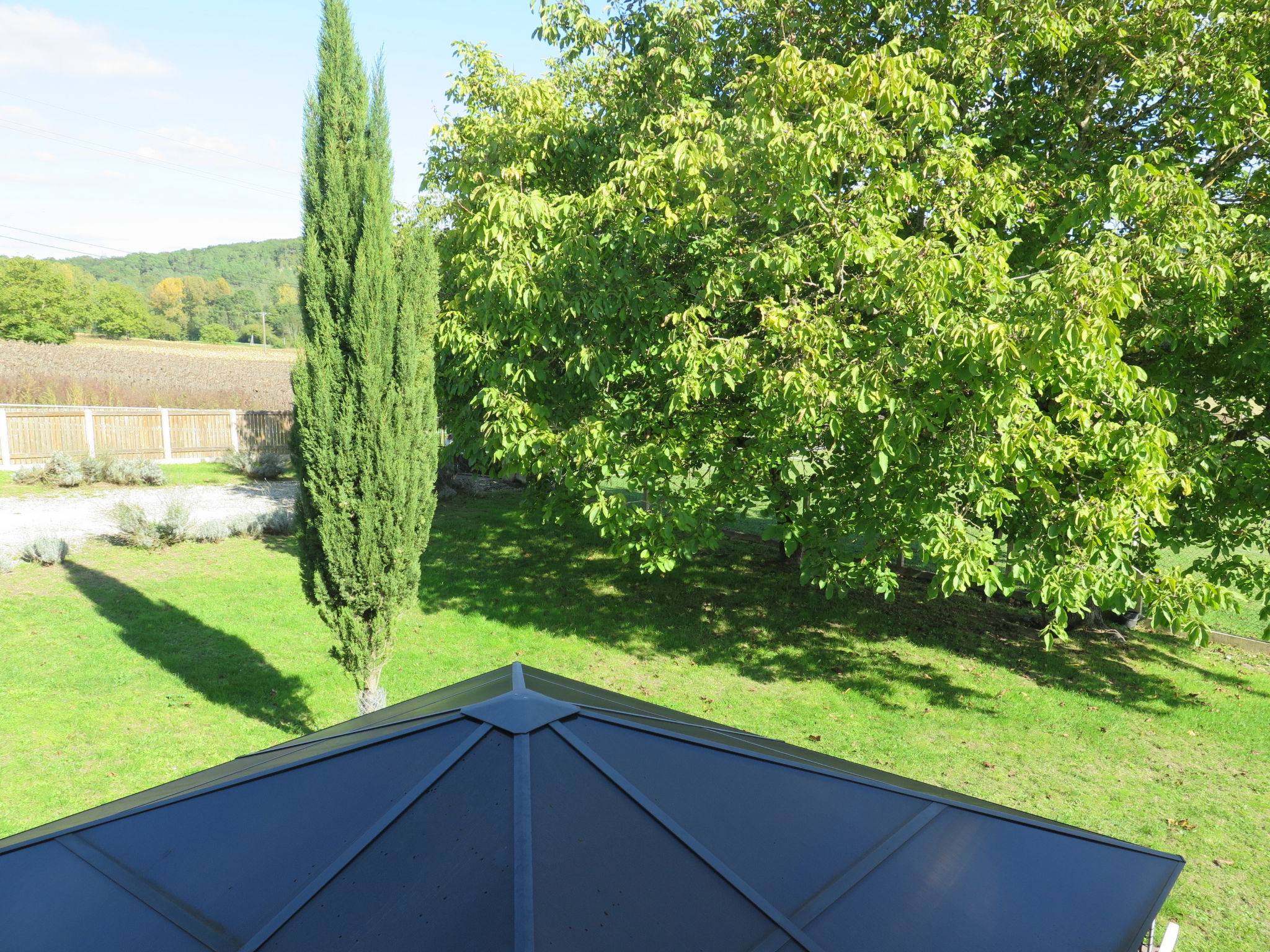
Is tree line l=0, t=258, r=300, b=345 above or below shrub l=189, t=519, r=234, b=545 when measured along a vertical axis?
above

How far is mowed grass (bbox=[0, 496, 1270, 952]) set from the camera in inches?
256

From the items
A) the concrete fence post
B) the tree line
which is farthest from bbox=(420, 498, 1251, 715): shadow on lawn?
the tree line

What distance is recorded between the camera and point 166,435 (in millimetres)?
23938

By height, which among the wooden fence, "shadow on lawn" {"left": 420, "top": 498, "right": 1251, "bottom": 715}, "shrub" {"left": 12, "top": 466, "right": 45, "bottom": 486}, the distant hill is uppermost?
the distant hill

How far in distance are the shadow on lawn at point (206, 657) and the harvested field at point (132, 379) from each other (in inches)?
427

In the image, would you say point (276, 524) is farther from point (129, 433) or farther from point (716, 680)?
point (129, 433)

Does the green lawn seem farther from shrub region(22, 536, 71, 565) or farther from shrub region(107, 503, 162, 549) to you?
shrub region(22, 536, 71, 565)

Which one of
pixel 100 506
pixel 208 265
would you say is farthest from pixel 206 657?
pixel 208 265

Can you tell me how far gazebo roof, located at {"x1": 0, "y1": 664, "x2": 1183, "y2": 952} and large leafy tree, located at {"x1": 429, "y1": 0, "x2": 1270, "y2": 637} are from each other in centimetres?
415

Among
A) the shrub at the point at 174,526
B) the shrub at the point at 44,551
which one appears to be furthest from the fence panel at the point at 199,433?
the shrub at the point at 44,551

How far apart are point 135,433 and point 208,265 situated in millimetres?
123474

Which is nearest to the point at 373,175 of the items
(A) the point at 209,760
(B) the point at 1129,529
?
(A) the point at 209,760

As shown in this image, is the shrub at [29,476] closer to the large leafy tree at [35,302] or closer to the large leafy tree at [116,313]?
the large leafy tree at [35,302]

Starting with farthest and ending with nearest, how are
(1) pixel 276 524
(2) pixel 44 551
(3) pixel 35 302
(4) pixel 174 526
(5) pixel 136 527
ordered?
(3) pixel 35 302 < (1) pixel 276 524 < (4) pixel 174 526 < (5) pixel 136 527 < (2) pixel 44 551
